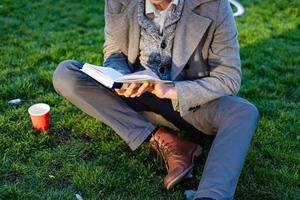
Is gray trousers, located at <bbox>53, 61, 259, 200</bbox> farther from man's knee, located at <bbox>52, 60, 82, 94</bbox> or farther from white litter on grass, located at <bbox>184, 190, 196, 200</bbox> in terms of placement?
white litter on grass, located at <bbox>184, 190, 196, 200</bbox>

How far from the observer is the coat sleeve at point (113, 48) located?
3.60 metres

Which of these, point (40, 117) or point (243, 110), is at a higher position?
point (243, 110)

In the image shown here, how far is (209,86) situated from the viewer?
10.8ft

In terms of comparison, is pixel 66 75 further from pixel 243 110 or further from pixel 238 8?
pixel 238 8

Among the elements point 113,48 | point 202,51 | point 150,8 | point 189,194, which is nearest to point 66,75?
point 113,48

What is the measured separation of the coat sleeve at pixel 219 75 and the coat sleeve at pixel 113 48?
0.54 m

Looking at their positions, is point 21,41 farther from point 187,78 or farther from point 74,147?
point 187,78

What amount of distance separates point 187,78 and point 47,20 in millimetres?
3850

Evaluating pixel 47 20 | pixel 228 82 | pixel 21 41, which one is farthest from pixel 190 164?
pixel 47 20

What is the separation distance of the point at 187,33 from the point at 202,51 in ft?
0.59

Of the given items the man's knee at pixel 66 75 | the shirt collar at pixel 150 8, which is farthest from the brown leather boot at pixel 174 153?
the shirt collar at pixel 150 8

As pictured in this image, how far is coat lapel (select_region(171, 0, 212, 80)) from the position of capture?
335cm

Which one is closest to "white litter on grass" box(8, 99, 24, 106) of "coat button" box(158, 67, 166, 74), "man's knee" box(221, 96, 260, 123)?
"coat button" box(158, 67, 166, 74)

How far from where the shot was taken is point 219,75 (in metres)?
3.33
